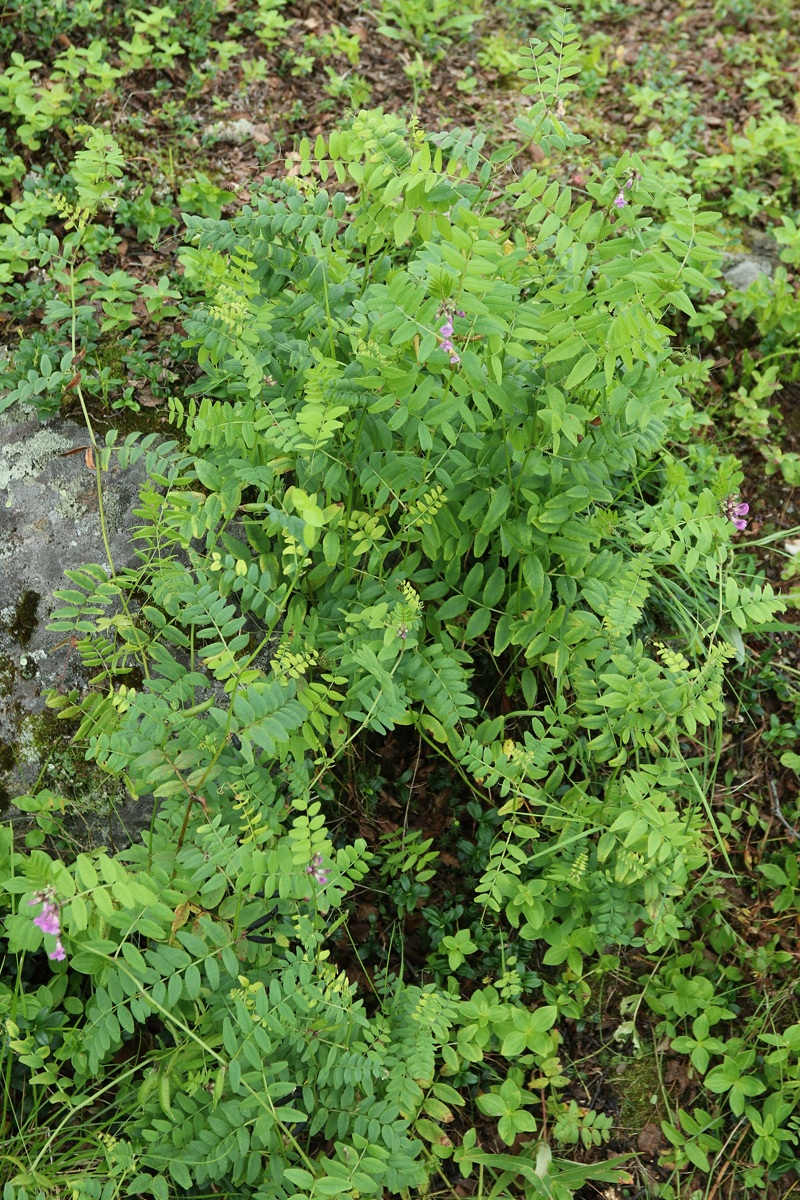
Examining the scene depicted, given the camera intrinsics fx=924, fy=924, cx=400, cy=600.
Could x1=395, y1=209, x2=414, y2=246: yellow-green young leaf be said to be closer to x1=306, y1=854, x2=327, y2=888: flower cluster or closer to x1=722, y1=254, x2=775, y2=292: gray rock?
x1=306, y1=854, x2=327, y2=888: flower cluster

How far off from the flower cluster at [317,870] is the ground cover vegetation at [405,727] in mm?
11

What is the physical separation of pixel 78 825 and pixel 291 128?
3.34m

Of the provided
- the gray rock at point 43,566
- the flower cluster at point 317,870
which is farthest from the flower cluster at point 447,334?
the gray rock at point 43,566

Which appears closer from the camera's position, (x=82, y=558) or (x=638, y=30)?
(x=82, y=558)

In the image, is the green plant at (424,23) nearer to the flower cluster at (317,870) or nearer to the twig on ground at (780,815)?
the twig on ground at (780,815)

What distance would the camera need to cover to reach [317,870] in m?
2.27

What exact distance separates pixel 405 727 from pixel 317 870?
0.91m

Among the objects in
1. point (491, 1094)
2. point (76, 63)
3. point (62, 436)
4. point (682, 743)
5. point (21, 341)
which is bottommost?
point (491, 1094)

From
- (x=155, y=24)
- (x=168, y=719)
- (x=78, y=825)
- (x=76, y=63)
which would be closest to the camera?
(x=168, y=719)

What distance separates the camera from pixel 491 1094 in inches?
103

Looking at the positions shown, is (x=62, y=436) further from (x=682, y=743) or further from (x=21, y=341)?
(x=682, y=743)

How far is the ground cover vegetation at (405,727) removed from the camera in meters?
2.25

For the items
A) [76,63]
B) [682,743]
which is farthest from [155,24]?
[682,743]

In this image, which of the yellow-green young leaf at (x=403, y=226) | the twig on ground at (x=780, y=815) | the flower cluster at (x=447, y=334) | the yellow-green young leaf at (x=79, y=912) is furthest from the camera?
the twig on ground at (x=780, y=815)
